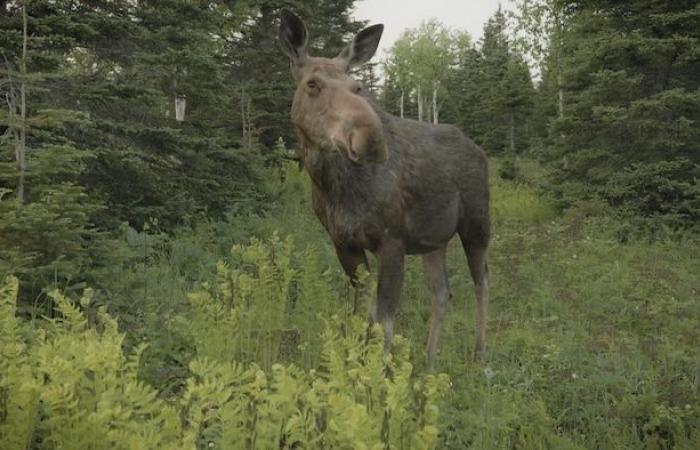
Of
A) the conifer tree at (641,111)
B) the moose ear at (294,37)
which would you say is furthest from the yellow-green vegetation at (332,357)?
A: the conifer tree at (641,111)

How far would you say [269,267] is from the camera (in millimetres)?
4652

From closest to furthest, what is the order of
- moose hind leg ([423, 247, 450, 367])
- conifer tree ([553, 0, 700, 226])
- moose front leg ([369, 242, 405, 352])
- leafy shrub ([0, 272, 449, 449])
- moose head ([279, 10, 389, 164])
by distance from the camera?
leafy shrub ([0, 272, 449, 449]), moose head ([279, 10, 389, 164]), moose front leg ([369, 242, 405, 352]), moose hind leg ([423, 247, 450, 367]), conifer tree ([553, 0, 700, 226])

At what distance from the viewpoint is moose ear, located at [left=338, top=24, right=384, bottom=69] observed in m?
5.12

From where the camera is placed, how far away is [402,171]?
5090 mm

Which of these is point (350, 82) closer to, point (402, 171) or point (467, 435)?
point (402, 171)

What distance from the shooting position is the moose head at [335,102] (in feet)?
12.9

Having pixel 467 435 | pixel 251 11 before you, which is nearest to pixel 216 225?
pixel 467 435

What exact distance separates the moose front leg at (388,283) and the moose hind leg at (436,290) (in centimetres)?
88

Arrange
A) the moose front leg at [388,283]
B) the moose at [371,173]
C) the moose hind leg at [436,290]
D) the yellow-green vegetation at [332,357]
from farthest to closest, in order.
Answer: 1. the moose hind leg at [436,290]
2. the moose front leg at [388,283]
3. the moose at [371,173]
4. the yellow-green vegetation at [332,357]

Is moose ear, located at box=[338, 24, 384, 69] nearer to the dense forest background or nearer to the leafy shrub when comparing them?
the dense forest background

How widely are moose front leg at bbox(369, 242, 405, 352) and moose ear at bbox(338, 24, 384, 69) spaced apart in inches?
65.4

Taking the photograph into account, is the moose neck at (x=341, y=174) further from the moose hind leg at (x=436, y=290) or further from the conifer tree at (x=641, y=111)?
the conifer tree at (x=641, y=111)

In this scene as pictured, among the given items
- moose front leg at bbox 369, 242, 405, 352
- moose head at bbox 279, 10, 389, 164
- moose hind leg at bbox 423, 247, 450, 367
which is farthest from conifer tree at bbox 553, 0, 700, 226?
moose front leg at bbox 369, 242, 405, 352

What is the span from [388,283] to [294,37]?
216cm
